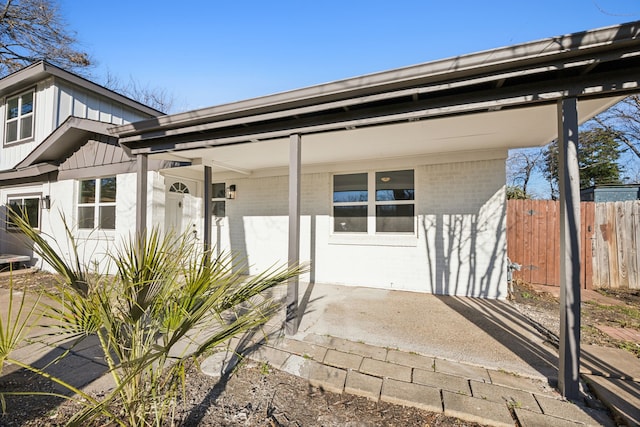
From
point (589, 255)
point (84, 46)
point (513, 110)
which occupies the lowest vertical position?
point (589, 255)

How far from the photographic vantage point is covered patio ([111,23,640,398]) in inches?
95.1

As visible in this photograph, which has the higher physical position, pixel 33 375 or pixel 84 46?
pixel 84 46

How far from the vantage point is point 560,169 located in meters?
2.60

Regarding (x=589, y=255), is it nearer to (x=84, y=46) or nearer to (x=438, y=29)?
(x=438, y=29)

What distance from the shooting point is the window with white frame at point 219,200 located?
757 centimetres

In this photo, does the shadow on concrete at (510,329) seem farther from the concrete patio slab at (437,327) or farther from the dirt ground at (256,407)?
the dirt ground at (256,407)

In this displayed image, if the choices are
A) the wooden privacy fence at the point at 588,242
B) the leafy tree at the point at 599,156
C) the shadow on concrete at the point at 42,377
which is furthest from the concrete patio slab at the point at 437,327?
the leafy tree at the point at 599,156

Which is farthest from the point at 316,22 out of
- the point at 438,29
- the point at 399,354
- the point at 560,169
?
the point at 399,354

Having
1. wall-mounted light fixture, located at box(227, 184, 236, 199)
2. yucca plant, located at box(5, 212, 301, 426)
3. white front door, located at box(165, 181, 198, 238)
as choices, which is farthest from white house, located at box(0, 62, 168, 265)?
yucca plant, located at box(5, 212, 301, 426)

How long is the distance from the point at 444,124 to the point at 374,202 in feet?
8.39

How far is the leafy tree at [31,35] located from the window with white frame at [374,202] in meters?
13.0

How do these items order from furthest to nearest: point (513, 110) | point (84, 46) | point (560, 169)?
point (84, 46) < point (513, 110) < point (560, 169)

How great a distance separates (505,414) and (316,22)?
7725 millimetres

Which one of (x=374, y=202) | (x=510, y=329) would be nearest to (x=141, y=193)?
(x=374, y=202)
